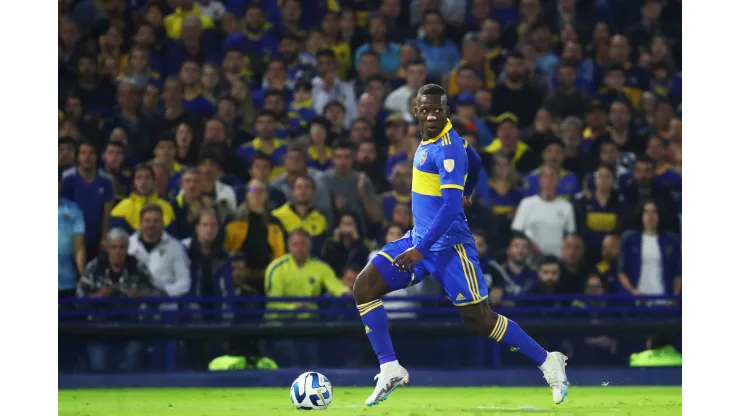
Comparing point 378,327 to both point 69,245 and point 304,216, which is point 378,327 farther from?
point 69,245

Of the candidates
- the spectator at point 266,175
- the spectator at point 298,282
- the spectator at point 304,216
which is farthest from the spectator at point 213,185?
the spectator at point 298,282

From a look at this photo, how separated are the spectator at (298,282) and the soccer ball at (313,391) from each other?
251 cm

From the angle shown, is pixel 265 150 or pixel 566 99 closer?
pixel 265 150

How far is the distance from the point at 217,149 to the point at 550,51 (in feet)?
13.2

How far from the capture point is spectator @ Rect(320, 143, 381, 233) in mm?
11945

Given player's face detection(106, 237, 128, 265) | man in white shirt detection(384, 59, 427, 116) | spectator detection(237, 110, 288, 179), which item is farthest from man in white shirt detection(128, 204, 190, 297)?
man in white shirt detection(384, 59, 427, 116)

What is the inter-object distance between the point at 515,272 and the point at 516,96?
2711mm

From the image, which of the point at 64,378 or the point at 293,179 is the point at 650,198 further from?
the point at 64,378

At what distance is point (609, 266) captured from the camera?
11.8 metres

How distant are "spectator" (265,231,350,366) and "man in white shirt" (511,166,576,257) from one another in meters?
1.84

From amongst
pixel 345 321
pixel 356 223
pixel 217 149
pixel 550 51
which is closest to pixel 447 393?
pixel 345 321

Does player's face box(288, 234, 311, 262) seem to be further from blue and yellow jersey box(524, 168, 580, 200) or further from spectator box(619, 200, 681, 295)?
spectator box(619, 200, 681, 295)

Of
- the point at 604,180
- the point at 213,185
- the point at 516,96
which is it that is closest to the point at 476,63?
the point at 516,96

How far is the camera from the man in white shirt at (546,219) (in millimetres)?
11875
